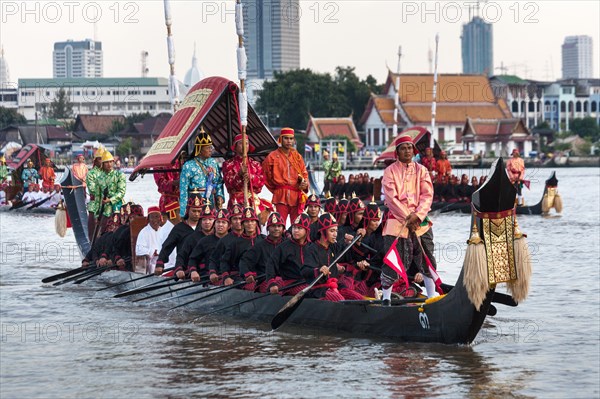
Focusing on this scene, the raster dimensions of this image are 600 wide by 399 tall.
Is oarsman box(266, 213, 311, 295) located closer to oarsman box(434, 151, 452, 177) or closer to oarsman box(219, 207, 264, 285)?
oarsman box(219, 207, 264, 285)

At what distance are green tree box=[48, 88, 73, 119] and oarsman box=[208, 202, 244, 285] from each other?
137 metres

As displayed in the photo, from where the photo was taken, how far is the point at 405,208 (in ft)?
45.0

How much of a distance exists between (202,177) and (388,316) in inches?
221

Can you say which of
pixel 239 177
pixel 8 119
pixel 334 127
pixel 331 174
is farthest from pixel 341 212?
pixel 8 119

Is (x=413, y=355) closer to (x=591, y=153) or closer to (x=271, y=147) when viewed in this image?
(x=271, y=147)

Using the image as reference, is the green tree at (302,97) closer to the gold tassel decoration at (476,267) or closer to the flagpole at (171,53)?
the flagpole at (171,53)

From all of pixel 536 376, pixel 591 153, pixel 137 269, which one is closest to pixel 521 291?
pixel 536 376

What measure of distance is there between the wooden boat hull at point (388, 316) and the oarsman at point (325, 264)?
189 millimetres

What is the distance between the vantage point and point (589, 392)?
38.8 ft

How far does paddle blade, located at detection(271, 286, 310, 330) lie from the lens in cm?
1434

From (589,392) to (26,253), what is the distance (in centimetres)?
1891

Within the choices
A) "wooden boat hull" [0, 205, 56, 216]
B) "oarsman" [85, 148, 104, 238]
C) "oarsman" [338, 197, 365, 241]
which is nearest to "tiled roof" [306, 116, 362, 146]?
"wooden boat hull" [0, 205, 56, 216]

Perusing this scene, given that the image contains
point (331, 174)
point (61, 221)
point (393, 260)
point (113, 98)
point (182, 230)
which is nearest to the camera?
point (393, 260)

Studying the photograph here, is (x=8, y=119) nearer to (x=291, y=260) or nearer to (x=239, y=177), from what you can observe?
(x=239, y=177)
